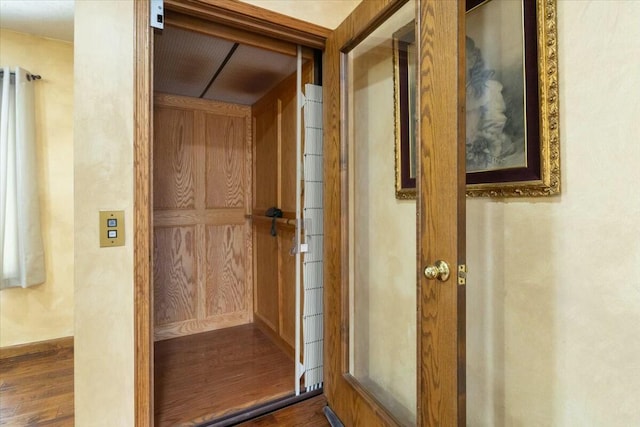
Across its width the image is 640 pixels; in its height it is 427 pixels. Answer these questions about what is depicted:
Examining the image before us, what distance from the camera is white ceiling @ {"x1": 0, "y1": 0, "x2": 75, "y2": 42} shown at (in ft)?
6.36

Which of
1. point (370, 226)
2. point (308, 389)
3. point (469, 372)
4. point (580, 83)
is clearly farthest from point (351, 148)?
point (308, 389)

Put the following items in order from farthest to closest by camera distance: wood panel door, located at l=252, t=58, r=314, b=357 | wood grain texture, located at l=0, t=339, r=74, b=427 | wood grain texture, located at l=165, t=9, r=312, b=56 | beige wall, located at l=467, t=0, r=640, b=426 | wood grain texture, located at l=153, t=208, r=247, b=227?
wood grain texture, located at l=153, t=208, r=247, b=227 < wood panel door, located at l=252, t=58, r=314, b=357 < wood grain texture, located at l=0, t=339, r=74, b=427 < wood grain texture, located at l=165, t=9, r=312, b=56 < beige wall, located at l=467, t=0, r=640, b=426

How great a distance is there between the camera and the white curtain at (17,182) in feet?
7.21

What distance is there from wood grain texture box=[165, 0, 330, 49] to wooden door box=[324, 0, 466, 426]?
0.49 ft

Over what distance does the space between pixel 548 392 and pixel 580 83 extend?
2.85 feet

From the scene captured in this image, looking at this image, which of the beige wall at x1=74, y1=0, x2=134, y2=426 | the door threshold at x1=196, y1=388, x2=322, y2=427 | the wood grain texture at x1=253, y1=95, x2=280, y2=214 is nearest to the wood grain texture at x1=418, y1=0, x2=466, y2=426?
the door threshold at x1=196, y1=388, x2=322, y2=427

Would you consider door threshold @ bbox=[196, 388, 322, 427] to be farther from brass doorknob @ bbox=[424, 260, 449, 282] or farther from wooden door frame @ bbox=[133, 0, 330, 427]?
brass doorknob @ bbox=[424, 260, 449, 282]

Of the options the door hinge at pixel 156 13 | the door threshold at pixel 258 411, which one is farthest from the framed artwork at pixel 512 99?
the door threshold at pixel 258 411

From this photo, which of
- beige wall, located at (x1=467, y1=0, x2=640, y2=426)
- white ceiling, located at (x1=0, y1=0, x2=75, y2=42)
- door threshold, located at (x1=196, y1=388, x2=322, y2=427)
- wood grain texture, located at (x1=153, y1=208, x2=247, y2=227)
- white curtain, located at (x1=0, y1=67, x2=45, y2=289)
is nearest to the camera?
beige wall, located at (x1=467, y1=0, x2=640, y2=426)

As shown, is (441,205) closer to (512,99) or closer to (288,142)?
(512,99)

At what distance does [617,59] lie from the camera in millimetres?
752

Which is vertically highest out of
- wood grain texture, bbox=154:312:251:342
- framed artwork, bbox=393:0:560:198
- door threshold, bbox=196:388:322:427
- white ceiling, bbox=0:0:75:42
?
white ceiling, bbox=0:0:75:42

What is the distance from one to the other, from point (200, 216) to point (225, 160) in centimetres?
59

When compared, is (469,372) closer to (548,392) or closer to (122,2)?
(548,392)
